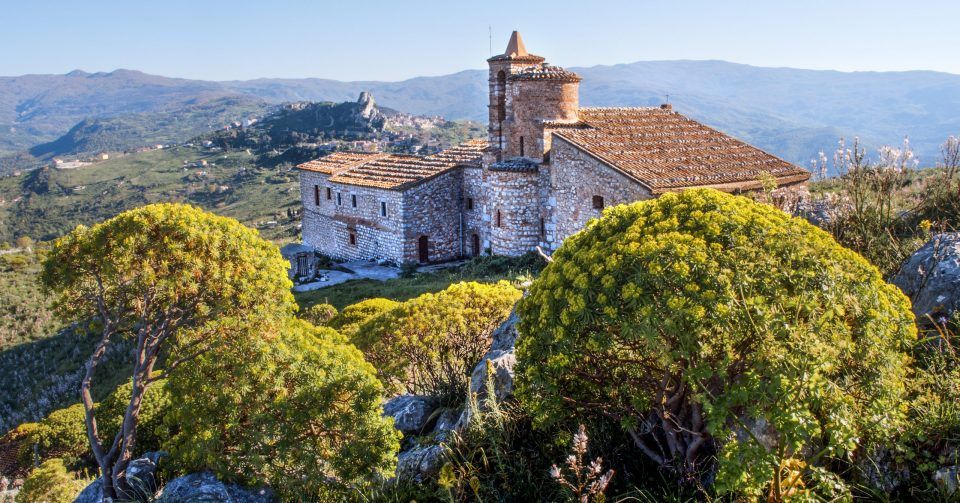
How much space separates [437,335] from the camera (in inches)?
371

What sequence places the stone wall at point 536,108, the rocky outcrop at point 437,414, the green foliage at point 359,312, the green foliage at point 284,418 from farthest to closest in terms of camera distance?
1. the stone wall at point 536,108
2. the green foliage at point 359,312
3. the green foliage at point 284,418
4. the rocky outcrop at point 437,414

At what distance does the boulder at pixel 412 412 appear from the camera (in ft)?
23.5

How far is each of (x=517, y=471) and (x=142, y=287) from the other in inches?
205

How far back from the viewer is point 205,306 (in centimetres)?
791

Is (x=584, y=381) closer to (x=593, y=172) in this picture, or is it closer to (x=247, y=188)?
(x=593, y=172)

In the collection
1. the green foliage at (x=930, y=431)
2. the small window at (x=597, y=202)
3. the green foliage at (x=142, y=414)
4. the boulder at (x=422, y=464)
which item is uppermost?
the green foliage at (x=930, y=431)

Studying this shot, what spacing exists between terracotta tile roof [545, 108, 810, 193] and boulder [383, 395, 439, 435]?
1053 cm

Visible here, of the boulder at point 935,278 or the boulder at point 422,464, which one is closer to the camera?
the boulder at point 422,464

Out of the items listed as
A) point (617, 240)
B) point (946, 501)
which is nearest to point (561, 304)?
point (617, 240)

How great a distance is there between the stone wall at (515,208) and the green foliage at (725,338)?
16776 millimetres

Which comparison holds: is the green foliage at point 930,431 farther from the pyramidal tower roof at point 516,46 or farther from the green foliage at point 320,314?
the pyramidal tower roof at point 516,46

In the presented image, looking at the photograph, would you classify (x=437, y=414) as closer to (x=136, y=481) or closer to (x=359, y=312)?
(x=136, y=481)

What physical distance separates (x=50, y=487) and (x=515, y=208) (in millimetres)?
14747

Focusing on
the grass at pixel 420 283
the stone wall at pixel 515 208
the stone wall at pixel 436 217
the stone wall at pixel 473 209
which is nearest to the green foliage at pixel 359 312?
the grass at pixel 420 283
